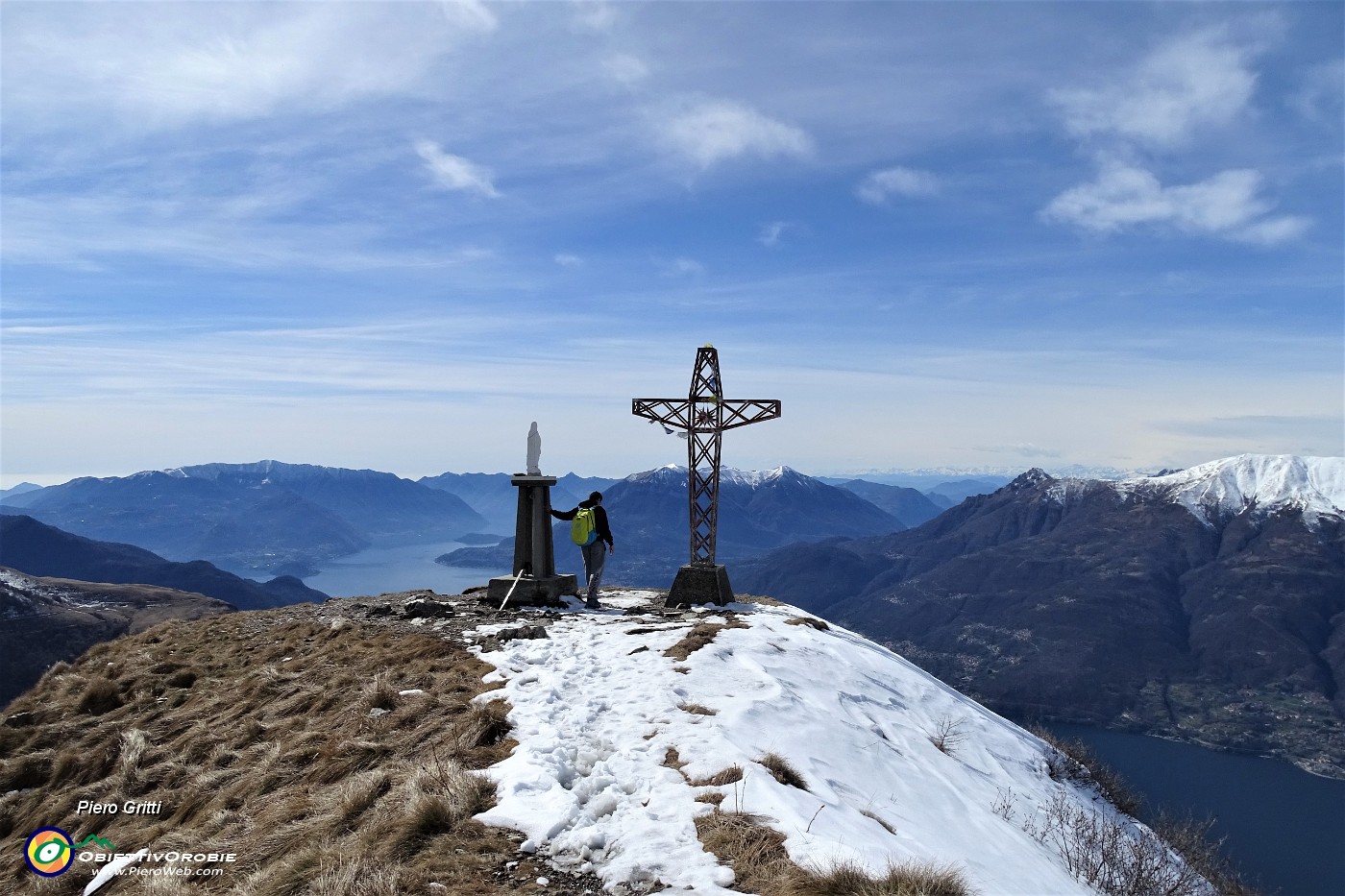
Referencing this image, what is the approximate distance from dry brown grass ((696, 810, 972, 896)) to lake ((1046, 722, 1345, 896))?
142610mm

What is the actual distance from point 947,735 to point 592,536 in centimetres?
1094

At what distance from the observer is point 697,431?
2334 cm

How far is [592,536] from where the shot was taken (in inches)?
828

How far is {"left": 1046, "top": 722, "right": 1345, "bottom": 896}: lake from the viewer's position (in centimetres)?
13450

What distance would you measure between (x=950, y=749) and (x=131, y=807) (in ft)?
46.0

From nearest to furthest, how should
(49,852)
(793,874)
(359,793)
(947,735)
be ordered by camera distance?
(793,874) → (359,793) → (49,852) → (947,735)

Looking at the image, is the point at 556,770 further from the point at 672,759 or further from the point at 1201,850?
the point at 1201,850

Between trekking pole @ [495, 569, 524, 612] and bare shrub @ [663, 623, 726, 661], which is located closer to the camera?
bare shrub @ [663, 623, 726, 661]

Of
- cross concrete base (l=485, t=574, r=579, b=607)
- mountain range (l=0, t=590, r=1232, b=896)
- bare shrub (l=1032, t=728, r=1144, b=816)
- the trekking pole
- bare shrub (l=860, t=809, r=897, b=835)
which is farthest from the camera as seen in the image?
cross concrete base (l=485, t=574, r=579, b=607)

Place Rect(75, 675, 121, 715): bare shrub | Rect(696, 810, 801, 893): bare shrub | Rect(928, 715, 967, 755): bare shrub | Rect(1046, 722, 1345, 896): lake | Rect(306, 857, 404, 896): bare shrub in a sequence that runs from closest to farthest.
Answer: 1. Rect(696, 810, 801, 893): bare shrub
2. Rect(306, 857, 404, 896): bare shrub
3. Rect(928, 715, 967, 755): bare shrub
4. Rect(75, 675, 121, 715): bare shrub
5. Rect(1046, 722, 1345, 896): lake

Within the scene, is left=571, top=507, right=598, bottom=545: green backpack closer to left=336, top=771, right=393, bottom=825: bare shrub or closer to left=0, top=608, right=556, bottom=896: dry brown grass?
left=0, top=608, right=556, bottom=896: dry brown grass

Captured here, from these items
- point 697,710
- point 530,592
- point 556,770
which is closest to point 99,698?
point 530,592

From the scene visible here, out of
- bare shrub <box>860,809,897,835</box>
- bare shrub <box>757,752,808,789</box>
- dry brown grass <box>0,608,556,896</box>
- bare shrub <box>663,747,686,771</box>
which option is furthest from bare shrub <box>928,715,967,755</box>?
dry brown grass <box>0,608,556,896</box>

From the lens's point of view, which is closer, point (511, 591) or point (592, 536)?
point (511, 591)
